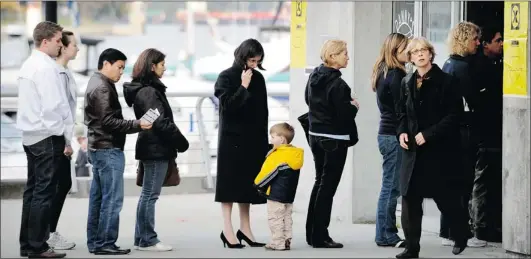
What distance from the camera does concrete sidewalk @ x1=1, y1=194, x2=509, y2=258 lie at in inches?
392

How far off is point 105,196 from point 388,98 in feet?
7.50

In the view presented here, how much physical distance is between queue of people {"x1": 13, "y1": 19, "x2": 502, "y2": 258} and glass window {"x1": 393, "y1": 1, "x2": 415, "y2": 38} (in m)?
1.12

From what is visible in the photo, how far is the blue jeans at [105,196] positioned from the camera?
9.67 metres

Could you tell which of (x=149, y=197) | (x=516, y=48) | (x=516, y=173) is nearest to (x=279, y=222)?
(x=149, y=197)

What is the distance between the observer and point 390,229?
10.4 meters

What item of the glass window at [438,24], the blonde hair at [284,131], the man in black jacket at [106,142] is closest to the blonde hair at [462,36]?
the glass window at [438,24]

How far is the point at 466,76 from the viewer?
10117 mm

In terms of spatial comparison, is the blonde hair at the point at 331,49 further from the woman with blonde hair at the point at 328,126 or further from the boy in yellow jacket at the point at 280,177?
the boy in yellow jacket at the point at 280,177

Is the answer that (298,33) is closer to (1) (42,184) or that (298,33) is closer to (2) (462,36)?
(2) (462,36)

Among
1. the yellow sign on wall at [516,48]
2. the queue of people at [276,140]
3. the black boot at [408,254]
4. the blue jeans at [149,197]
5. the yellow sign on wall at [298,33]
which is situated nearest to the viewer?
the yellow sign on wall at [516,48]

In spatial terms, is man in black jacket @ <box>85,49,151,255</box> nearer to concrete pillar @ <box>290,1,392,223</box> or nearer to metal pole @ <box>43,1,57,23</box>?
concrete pillar @ <box>290,1,392,223</box>

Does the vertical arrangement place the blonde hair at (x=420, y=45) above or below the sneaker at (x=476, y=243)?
above

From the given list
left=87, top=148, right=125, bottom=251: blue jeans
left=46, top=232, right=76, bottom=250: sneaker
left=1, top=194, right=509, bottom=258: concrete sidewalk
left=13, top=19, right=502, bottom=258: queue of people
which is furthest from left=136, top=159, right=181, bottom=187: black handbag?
left=46, top=232, right=76, bottom=250: sneaker

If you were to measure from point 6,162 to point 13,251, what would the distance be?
588 centimetres
